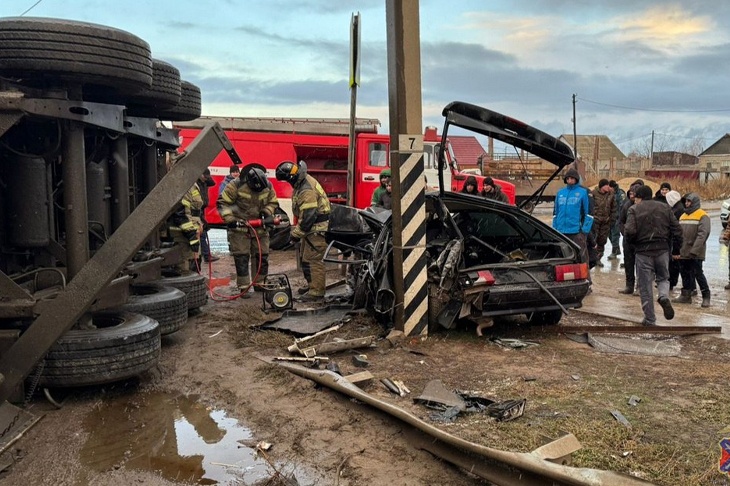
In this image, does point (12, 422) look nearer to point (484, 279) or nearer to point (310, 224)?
point (484, 279)

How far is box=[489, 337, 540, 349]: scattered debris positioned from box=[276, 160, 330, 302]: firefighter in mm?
2870

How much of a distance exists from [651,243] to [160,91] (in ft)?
17.9

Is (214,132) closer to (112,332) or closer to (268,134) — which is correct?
(112,332)

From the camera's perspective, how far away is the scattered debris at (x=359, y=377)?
445cm

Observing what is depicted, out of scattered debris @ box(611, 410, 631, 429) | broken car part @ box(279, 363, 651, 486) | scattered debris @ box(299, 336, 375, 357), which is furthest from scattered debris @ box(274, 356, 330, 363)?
scattered debris @ box(611, 410, 631, 429)

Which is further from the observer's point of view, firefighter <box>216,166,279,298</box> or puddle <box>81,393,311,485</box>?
firefighter <box>216,166,279,298</box>

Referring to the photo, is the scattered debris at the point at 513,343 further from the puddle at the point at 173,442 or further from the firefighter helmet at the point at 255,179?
the firefighter helmet at the point at 255,179

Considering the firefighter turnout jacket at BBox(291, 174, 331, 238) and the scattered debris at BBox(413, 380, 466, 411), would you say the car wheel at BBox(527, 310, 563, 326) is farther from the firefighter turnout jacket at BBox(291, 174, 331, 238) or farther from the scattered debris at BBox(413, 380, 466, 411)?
the firefighter turnout jacket at BBox(291, 174, 331, 238)

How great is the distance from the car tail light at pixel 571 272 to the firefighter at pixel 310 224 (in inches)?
128

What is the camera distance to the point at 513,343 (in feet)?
19.0

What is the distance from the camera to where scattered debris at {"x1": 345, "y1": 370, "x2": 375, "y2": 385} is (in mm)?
4446

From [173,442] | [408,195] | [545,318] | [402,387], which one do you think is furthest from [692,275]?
[173,442]

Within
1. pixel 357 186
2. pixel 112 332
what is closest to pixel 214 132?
pixel 112 332

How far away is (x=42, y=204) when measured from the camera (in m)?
4.41
